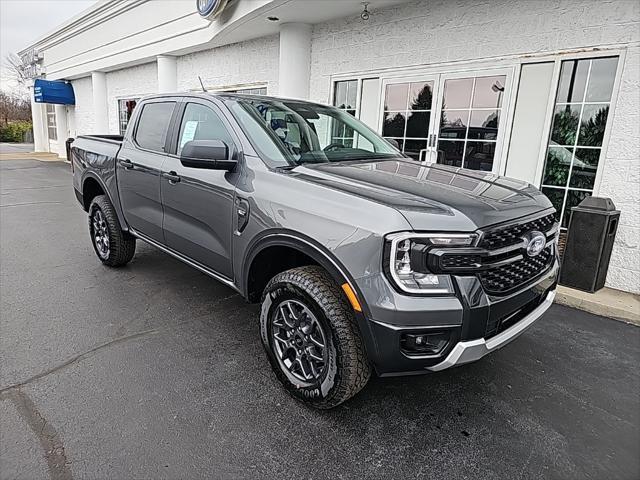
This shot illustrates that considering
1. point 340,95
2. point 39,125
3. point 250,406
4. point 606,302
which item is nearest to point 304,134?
point 250,406

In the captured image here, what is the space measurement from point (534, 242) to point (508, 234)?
264mm

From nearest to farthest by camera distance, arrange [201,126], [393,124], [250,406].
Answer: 1. [250,406]
2. [201,126]
3. [393,124]

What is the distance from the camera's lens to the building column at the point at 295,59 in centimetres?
793

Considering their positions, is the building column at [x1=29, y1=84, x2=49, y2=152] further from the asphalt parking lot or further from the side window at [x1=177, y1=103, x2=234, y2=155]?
the side window at [x1=177, y1=103, x2=234, y2=155]

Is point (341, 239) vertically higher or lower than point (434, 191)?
lower

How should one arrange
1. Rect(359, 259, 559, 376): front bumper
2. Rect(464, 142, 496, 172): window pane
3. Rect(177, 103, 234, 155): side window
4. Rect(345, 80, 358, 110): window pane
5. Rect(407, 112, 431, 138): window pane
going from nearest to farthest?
1. Rect(359, 259, 559, 376): front bumper
2. Rect(177, 103, 234, 155): side window
3. Rect(464, 142, 496, 172): window pane
4. Rect(407, 112, 431, 138): window pane
5. Rect(345, 80, 358, 110): window pane

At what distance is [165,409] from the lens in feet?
8.50

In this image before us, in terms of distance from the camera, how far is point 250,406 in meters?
2.66

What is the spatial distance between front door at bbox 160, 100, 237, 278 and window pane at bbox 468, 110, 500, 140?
13.5 ft

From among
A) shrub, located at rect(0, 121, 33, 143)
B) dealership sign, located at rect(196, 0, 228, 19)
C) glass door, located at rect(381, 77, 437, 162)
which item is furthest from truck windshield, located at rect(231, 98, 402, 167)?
shrub, located at rect(0, 121, 33, 143)

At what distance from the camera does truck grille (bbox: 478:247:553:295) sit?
227 cm

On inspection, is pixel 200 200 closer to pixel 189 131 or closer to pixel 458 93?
pixel 189 131

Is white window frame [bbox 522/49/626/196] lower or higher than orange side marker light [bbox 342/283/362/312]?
higher

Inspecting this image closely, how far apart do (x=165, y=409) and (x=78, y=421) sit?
0.47 m
